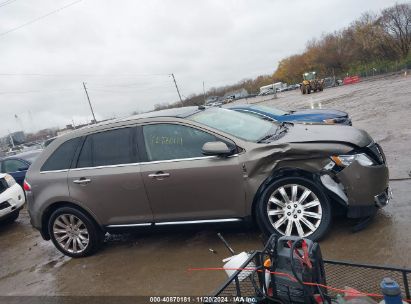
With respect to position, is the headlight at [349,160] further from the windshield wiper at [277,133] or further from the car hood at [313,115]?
the car hood at [313,115]

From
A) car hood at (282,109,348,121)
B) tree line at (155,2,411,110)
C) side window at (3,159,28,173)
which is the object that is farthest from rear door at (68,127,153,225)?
tree line at (155,2,411,110)

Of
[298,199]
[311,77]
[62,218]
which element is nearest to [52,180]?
[62,218]

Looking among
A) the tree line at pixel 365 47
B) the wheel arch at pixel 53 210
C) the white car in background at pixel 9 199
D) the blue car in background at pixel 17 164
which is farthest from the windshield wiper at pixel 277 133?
the tree line at pixel 365 47

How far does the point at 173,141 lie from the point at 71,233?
6.53ft

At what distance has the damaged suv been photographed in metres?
4.43

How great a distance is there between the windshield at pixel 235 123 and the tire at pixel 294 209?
2.31 ft

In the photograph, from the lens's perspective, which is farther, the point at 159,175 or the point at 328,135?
the point at 159,175

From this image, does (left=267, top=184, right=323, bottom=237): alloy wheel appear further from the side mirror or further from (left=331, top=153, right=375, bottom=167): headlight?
the side mirror

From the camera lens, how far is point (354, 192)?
4352 millimetres

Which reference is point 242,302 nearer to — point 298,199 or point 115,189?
point 298,199

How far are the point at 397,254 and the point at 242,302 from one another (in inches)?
76.4

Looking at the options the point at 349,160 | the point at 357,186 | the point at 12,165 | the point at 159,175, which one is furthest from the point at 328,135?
the point at 12,165

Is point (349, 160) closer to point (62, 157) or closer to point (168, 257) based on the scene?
point (168, 257)

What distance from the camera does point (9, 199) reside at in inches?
329
